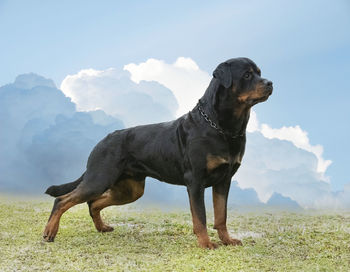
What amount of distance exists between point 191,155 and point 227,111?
1.81 feet

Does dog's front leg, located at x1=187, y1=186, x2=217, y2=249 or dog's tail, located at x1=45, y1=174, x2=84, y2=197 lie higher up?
dog's tail, located at x1=45, y1=174, x2=84, y2=197

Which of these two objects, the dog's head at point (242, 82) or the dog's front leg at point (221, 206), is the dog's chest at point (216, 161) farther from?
the dog's head at point (242, 82)

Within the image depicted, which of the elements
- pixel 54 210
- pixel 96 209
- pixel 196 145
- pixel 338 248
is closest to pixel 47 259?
pixel 54 210

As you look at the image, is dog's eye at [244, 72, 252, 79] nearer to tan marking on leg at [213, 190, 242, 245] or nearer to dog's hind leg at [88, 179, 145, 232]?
tan marking on leg at [213, 190, 242, 245]

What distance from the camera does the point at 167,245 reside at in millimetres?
4910

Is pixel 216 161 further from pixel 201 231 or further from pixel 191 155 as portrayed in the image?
pixel 201 231

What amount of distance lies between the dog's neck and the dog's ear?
0.29 ft

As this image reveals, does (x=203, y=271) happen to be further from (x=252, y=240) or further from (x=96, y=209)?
(x=96, y=209)

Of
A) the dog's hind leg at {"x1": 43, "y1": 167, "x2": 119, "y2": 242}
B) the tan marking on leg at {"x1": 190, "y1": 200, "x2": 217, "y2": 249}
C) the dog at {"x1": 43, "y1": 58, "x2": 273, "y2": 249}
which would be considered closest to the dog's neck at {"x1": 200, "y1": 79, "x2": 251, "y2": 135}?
the dog at {"x1": 43, "y1": 58, "x2": 273, "y2": 249}

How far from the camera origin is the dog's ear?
14.3 feet

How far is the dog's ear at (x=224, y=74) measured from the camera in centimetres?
437

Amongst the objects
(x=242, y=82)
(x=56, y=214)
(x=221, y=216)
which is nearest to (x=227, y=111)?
(x=242, y=82)

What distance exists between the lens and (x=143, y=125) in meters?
5.33

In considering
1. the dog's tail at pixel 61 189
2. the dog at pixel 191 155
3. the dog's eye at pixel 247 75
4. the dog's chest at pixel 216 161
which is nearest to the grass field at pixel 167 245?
the dog at pixel 191 155
